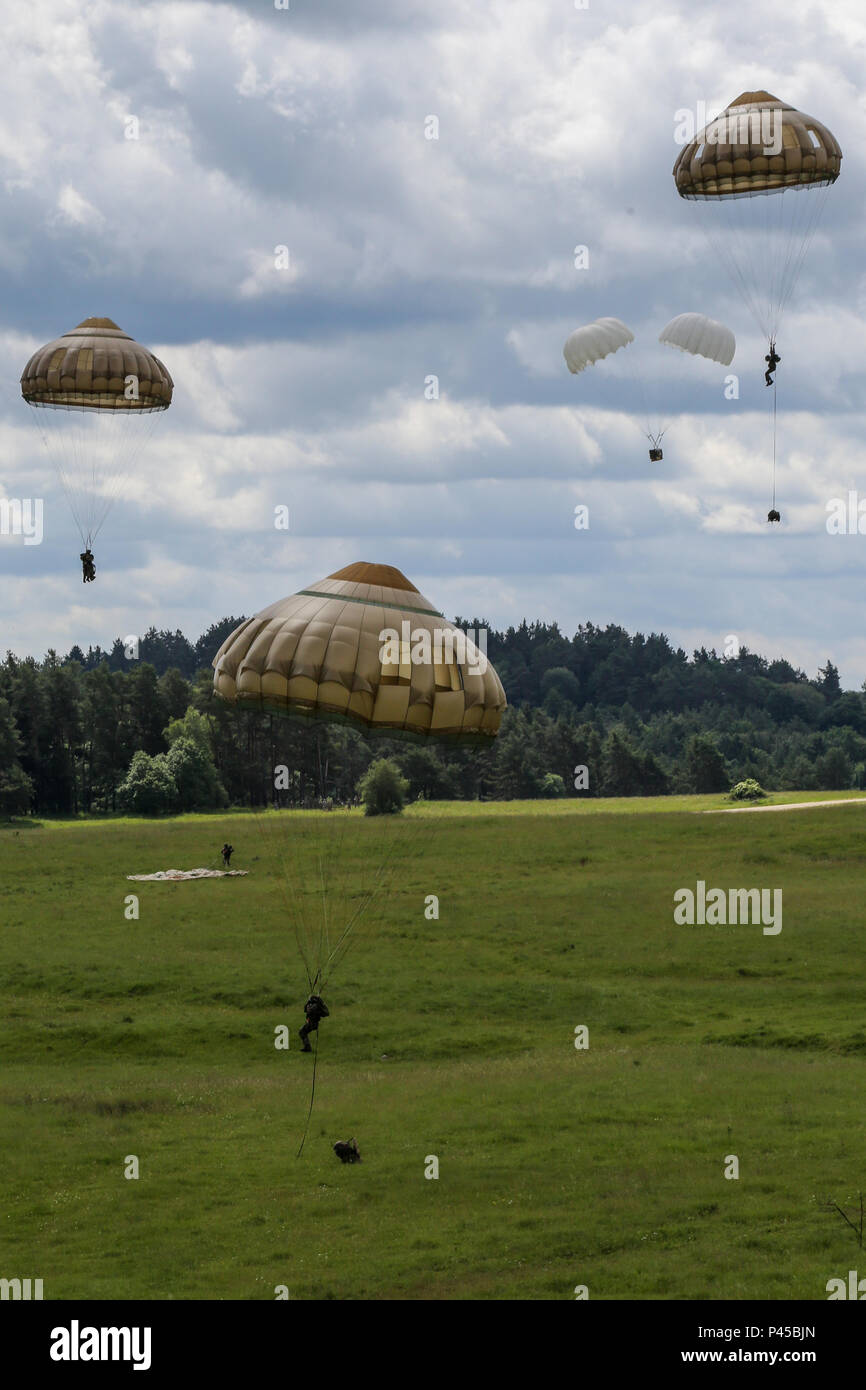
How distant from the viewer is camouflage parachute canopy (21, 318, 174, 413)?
43969mm

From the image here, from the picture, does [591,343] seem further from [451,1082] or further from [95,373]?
Answer: [451,1082]

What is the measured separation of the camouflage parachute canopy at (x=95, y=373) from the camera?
44.0 meters

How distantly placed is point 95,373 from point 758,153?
64.9 ft

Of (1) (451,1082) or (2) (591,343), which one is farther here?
(2) (591,343)

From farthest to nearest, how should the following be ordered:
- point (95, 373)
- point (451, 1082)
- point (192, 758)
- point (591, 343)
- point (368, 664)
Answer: point (192, 758), point (95, 373), point (591, 343), point (451, 1082), point (368, 664)

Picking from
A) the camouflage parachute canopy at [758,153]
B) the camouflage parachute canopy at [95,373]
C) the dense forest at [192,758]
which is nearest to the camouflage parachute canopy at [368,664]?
the camouflage parachute canopy at [95,373]

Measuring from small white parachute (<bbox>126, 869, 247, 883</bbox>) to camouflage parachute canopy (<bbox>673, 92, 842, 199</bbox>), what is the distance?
37128mm

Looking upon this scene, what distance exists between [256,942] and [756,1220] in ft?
98.7

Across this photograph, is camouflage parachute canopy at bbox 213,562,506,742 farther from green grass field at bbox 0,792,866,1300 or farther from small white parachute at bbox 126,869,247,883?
small white parachute at bbox 126,869,247,883

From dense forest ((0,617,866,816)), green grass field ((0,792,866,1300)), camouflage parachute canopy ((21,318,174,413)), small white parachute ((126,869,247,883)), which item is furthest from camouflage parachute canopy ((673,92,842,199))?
→ dense forest ((0,617,866,816))

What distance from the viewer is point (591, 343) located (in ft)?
138

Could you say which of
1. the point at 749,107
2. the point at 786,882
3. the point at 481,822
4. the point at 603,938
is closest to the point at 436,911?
the point at 603,938

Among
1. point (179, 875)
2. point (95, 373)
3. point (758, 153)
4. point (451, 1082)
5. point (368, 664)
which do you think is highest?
point (758, 153)

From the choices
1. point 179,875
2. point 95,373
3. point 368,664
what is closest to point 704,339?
point 95,373
